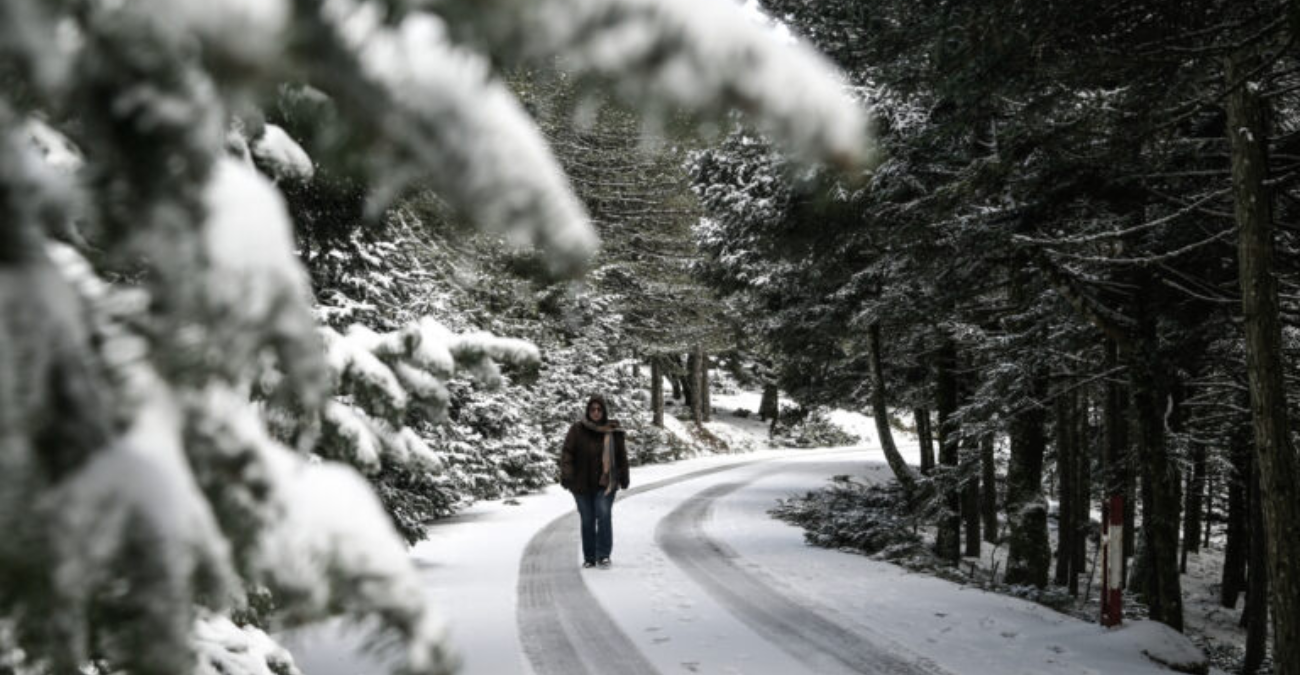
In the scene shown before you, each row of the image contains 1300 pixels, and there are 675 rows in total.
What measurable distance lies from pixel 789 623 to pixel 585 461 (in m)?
3.69

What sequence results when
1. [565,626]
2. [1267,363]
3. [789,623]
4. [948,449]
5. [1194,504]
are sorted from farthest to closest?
1. [1194,504]
2. [948,449]
3. [789,623]
4. [565,626]
5. [1267,363]

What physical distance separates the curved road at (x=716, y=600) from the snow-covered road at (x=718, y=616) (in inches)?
0.7

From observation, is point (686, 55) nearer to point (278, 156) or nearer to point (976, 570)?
point (278, 156)

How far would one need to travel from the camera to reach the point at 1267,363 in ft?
20.5

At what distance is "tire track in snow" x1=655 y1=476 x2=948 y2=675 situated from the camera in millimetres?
6031

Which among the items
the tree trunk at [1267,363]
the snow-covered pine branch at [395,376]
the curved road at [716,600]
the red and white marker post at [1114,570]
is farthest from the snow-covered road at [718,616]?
the snow-covered pine branch at [395,376]

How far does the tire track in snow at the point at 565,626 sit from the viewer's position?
5.91 metres

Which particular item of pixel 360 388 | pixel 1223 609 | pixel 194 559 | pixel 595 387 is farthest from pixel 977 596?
pixel 595 387

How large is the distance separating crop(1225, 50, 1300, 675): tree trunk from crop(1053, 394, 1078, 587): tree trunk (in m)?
6.79

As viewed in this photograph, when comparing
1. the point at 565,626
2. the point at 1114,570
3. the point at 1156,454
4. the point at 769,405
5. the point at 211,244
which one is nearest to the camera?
the point at 211,244

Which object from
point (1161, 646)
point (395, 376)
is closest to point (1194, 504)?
point (1161, 646)

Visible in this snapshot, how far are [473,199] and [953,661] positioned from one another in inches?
250

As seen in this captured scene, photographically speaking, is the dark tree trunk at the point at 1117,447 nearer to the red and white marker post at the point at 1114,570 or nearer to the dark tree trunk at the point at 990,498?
the dark tree trunk at the point at 990,498

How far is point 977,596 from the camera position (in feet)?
27.1
